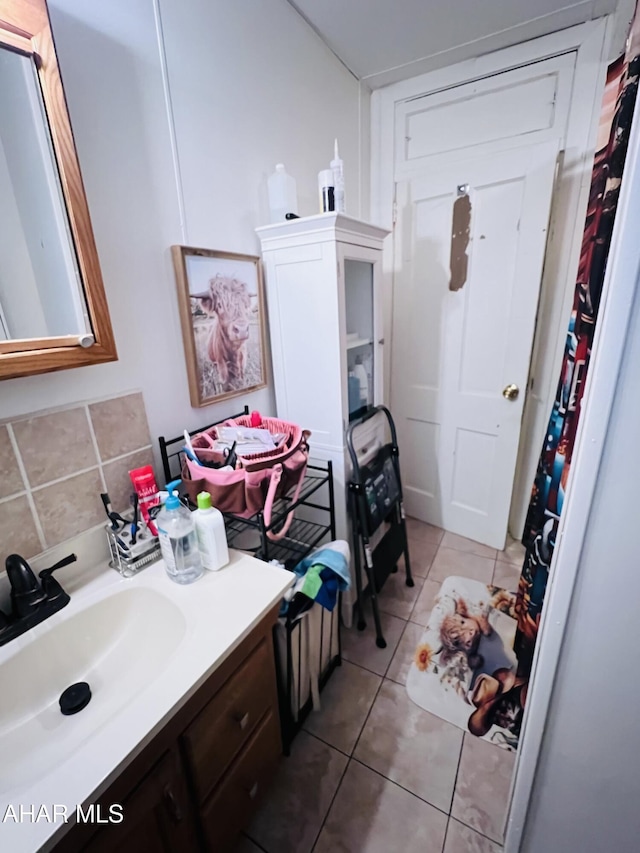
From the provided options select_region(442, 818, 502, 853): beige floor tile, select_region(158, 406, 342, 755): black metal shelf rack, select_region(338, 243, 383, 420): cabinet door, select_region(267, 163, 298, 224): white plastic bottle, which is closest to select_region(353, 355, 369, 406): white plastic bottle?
select_region(338, 243, 383, 420): cabinet door

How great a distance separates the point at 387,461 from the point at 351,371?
45cm

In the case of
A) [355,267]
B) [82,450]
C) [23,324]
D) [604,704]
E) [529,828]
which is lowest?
[529,828]

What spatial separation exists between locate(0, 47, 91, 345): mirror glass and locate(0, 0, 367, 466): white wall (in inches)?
4.8

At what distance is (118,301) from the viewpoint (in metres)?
0.98

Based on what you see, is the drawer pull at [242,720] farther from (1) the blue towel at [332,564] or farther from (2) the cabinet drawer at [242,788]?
(1) the blue towel at [332,564]

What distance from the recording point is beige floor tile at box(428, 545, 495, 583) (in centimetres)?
195

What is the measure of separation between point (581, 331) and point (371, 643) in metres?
1.43

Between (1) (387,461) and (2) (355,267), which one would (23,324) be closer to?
(2) (355,267)

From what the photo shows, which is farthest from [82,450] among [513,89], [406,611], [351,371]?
[513,89]

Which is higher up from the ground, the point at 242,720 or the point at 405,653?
the point at 242,720

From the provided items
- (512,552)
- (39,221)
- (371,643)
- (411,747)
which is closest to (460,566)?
(512,552)

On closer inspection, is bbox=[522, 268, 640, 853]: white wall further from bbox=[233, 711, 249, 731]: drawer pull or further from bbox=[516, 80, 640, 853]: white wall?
bbox=[233, 711, 249, 731]: drawer pull

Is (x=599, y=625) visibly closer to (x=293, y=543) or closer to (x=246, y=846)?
(x=293, y=543)

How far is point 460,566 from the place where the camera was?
202 cm
